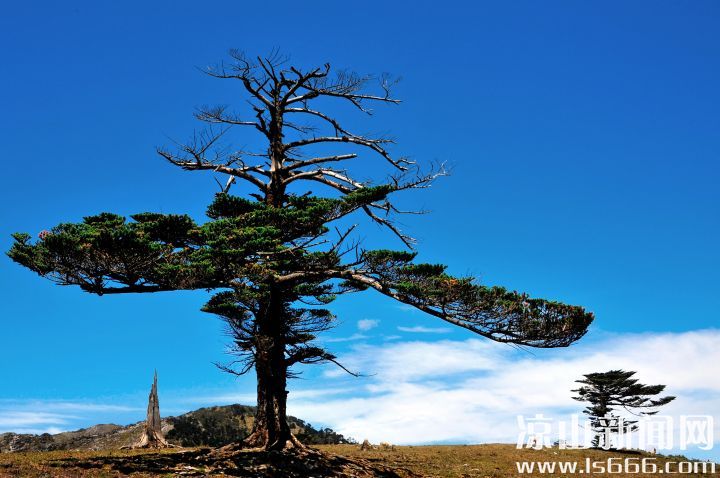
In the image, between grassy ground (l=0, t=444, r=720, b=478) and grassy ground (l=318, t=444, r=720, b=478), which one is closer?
grassy ground (l=0, t=444, r=720, b=478)

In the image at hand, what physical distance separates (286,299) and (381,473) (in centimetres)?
619

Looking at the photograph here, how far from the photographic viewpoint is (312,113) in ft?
64.7

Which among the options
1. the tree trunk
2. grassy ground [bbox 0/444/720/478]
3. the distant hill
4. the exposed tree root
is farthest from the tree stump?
the tree trunk

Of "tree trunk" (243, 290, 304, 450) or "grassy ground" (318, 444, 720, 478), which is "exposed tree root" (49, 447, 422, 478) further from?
"grassy ground" (318, 444, 720, 478)

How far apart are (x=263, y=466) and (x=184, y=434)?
39.0 feet

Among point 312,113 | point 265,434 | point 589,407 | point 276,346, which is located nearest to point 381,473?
point 265,434

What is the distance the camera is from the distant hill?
23797mm

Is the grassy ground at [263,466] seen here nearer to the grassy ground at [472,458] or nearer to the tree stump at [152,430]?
the grassy ground at [472,458]

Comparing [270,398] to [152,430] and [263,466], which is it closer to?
[263,466]

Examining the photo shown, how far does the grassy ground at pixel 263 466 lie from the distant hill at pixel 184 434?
487 centimetres

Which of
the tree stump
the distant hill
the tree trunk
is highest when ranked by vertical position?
the tree trunk

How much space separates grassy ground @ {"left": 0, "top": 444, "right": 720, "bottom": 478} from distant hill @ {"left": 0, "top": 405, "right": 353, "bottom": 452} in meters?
4.87

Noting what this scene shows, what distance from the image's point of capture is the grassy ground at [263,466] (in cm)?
1438

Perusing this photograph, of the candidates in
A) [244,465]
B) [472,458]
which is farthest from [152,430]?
[472,458]
